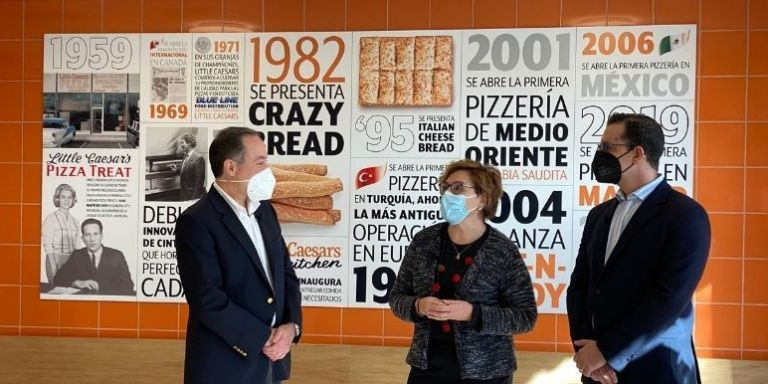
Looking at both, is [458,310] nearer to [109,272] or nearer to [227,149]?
[227,149]

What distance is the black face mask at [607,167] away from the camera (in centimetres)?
290

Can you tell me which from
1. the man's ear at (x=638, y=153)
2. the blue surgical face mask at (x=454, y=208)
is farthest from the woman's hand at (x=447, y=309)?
the man's ear at (x=638, y=153)

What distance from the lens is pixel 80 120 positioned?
5.00 meters

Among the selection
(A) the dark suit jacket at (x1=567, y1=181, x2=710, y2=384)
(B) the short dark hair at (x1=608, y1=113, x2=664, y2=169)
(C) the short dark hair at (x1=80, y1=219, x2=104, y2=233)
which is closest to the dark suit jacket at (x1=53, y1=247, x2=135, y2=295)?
(C) the short dark hair at (x1=80, y1=219, x2=104, y2=233)

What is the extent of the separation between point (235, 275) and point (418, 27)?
2.40m

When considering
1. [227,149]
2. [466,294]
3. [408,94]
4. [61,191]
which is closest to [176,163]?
[61,191]

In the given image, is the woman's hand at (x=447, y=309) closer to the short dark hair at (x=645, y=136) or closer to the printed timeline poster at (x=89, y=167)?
the short dark hair at (x=645, y=136)

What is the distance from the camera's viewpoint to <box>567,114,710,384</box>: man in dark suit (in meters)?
2.68

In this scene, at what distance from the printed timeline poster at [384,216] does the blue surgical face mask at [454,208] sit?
1.65 metres

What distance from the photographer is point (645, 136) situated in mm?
2885

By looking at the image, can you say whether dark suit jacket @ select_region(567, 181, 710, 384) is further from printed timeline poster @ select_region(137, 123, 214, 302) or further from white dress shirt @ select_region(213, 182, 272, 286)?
printed timeline poster @ select_region(137, 123, 214, 302)

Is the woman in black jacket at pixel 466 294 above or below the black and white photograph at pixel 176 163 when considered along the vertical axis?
below

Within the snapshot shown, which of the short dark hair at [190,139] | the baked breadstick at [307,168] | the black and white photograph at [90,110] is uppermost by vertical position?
the black and white photograph at [90,110]

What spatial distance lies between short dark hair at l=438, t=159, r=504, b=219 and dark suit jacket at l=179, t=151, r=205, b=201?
2.16m
